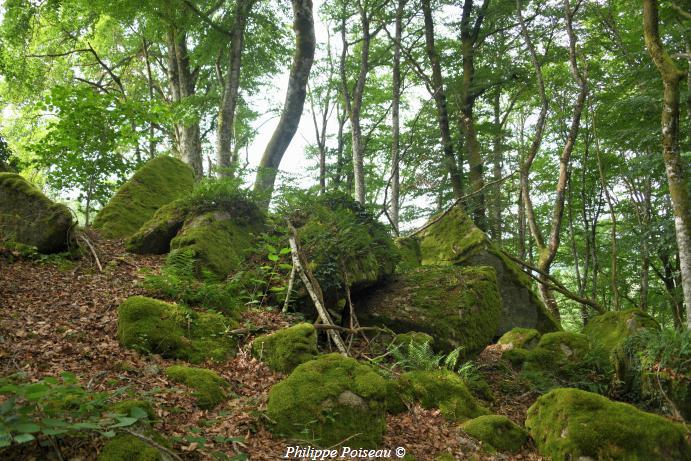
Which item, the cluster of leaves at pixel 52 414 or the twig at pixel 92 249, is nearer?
the cluster of leaves at pixel 52 414

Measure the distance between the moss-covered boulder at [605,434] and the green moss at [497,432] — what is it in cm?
24

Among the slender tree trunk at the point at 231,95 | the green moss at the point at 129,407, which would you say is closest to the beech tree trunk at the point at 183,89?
the slender tree trunk at the point at 231,95

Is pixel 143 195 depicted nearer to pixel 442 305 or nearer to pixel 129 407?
pixel 442 305

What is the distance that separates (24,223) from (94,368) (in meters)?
4.21

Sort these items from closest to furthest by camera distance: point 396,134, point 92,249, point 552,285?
point 92,249
point 552,285
point 396,134

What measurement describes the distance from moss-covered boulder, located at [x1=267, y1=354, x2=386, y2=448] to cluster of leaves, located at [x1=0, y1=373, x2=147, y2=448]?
1347 millimetres

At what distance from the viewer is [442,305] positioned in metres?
7.83

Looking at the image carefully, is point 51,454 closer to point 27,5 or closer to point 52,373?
point 52,373

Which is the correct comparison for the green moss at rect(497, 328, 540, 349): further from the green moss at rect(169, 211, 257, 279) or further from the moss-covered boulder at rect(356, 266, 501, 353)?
the green moss at rect(169, 211, 257, 279)

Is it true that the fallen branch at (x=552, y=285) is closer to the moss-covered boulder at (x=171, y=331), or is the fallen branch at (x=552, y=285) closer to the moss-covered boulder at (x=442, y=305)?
the moss-covered boulder at (x=442, y=305)

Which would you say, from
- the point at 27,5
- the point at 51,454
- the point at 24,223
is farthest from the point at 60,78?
the point at 51,454

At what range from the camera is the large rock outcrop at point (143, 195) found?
30.0 ft

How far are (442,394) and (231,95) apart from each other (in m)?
9.74

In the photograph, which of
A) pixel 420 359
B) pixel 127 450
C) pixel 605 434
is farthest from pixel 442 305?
pixel 127 450
